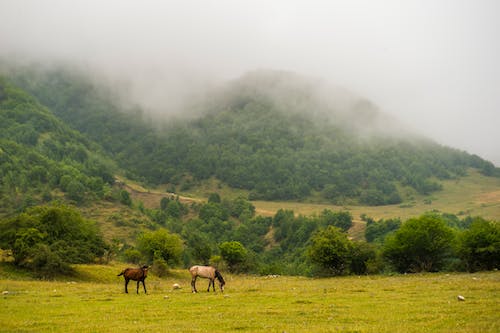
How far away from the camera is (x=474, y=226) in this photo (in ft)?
218

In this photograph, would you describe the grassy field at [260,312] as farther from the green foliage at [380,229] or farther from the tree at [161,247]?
the green foliage at [380,229]

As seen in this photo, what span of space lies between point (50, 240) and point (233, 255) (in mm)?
36000

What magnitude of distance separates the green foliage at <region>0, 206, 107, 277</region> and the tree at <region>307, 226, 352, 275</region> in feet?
123

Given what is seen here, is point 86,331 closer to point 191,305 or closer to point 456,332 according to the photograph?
point 191,305

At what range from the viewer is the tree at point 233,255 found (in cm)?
8824

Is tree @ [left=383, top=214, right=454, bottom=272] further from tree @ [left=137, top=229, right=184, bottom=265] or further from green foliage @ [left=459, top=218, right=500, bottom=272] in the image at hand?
tree @ [left=137, top=229, right=184, bottom=265]

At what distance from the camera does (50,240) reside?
222 feet

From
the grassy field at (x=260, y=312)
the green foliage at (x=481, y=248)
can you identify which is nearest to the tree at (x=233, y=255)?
the green foliage at (x=481, y=248)

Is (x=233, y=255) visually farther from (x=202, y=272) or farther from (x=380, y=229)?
(x=380, y=229)

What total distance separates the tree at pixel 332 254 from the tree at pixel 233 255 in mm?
23235

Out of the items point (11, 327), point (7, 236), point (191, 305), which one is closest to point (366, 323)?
point (191, 305)

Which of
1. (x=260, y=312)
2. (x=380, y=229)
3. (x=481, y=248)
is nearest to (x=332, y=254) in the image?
(x=481, y=248)

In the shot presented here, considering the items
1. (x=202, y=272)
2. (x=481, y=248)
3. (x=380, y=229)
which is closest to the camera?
(x=202, y=272)

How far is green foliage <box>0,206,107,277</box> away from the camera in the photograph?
56.5 metres
